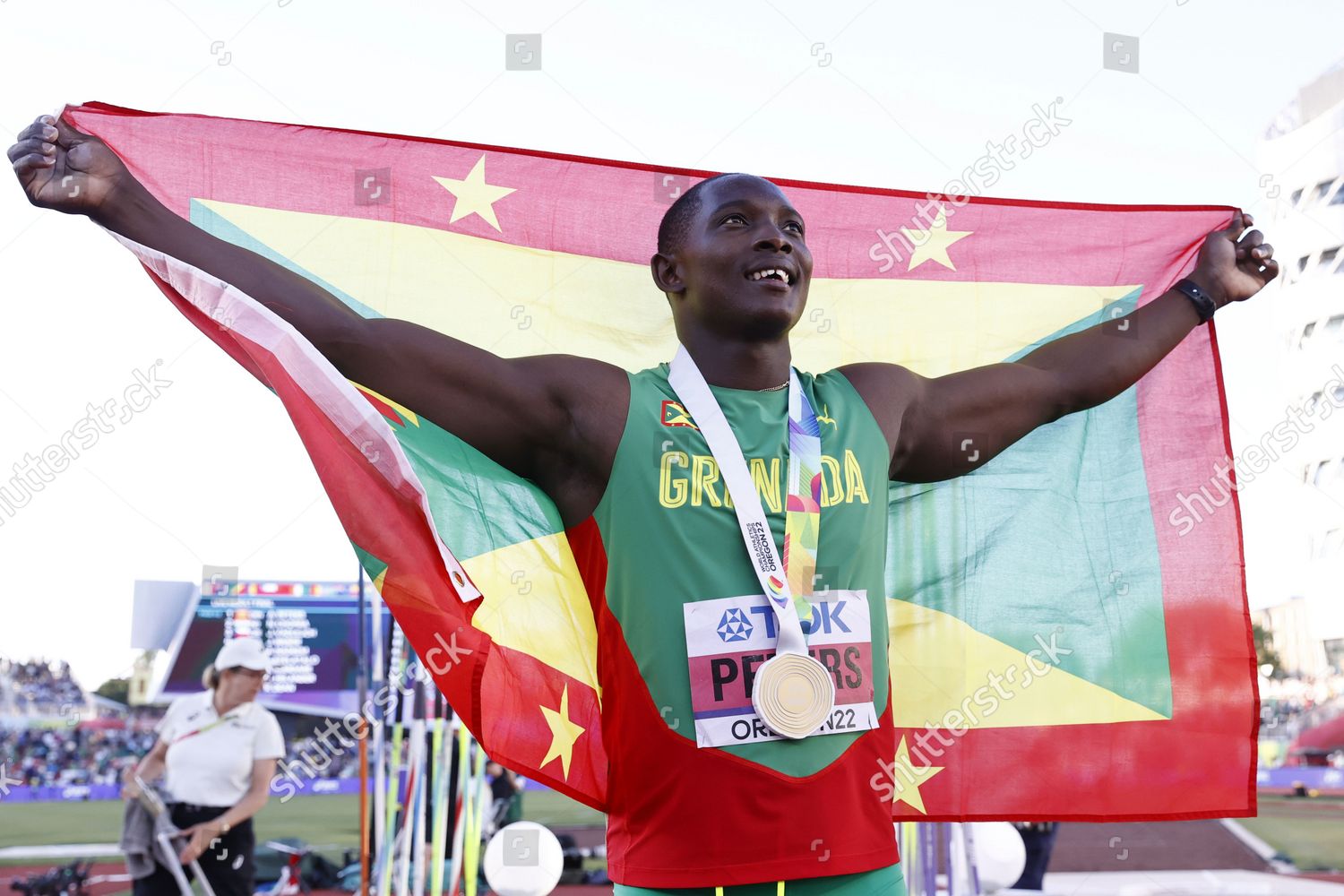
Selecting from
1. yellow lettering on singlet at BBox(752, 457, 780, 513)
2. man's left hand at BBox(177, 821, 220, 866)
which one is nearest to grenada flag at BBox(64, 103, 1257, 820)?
yellow lettering on singlet at BBox(752, 457, 780, 513)

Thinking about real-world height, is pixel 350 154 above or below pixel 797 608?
above

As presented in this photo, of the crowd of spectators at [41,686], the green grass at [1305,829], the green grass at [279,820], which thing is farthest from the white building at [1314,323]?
the crowd of spectators at [41,686]

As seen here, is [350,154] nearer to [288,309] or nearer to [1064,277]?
[288,309]

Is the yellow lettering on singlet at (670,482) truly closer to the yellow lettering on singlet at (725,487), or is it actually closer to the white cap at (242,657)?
the yellow lettering on singlet at (725,487)

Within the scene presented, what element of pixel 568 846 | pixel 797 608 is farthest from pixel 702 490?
pixel 568 846

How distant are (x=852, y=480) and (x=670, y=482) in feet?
1.41

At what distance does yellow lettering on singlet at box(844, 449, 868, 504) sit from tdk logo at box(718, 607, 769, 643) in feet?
1.25

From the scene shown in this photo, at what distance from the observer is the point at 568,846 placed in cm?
1374

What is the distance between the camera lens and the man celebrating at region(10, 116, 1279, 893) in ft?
7.50

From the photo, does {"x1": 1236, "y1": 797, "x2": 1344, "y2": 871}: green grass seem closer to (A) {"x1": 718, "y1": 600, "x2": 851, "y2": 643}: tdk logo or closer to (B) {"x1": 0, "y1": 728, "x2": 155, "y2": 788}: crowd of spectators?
(A) {"x1": 718, "y1": 600, "x2": 851, "y2": 643}: tdk logo

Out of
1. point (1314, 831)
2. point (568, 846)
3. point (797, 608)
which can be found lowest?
point (1314, 831)

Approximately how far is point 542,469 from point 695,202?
80cm

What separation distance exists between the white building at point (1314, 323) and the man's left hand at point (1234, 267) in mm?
32519

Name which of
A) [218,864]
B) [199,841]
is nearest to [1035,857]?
[218,864]
